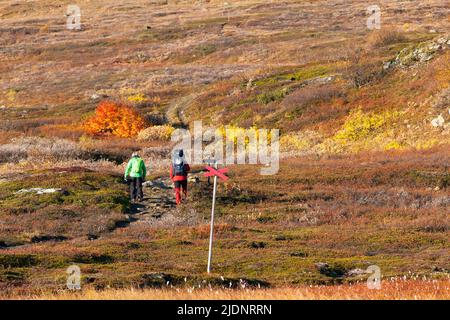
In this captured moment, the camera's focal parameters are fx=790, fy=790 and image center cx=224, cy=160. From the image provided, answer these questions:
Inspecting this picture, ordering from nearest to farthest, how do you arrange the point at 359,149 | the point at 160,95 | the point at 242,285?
the point at 242,285 < the point at 359,149 < the point at 160,95

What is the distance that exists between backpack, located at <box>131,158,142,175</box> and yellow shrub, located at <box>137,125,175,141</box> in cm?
3463

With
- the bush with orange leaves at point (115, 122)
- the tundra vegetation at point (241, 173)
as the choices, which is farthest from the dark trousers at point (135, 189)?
the bush with orange leaves at point (115, 122)

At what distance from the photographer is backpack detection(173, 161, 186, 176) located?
106ft

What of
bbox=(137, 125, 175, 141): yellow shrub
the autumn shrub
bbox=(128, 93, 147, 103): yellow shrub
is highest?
the autumn shrub

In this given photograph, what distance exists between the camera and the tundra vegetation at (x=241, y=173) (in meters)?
22.9

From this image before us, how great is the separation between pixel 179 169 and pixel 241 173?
13984 millimetres

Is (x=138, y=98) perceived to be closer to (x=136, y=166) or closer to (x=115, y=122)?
(x=115, y=122)

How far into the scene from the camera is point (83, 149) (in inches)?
2249

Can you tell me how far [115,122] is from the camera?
7531cm

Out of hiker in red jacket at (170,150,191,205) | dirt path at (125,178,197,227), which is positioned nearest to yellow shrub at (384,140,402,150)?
dirt path at (125,178,197,227)

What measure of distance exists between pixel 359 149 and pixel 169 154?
1373 cm

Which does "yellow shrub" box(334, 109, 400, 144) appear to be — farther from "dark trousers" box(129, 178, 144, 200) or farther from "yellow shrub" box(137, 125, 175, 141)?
"dark trousers" box(129, 178, 144, 200)
